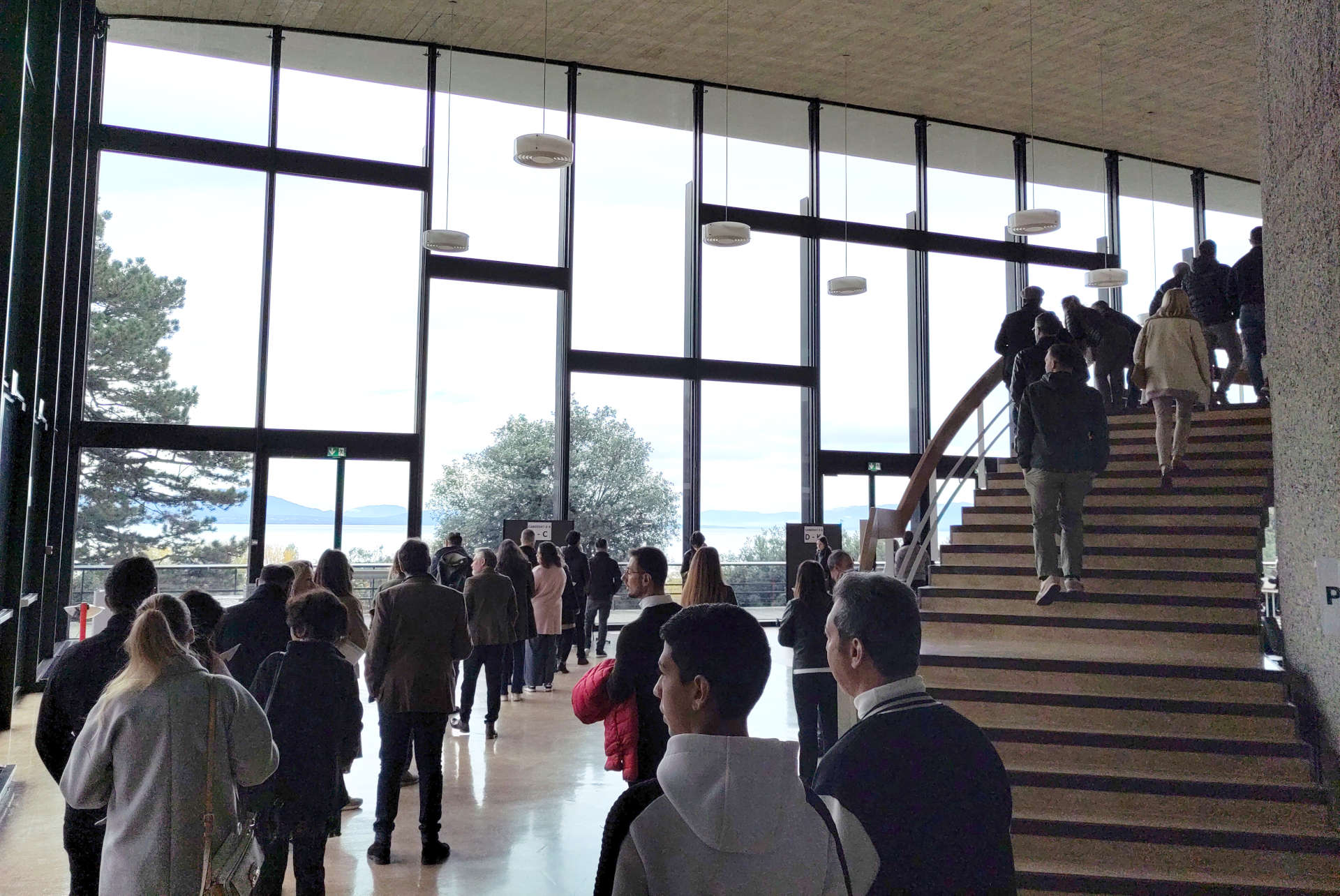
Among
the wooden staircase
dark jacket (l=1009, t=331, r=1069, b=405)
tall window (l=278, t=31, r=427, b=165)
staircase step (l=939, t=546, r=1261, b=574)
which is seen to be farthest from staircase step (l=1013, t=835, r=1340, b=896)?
tall window (l=278, t=31, r=427, b=165)

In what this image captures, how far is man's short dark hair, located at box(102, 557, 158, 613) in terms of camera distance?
3.30m

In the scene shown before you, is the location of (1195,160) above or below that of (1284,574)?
above

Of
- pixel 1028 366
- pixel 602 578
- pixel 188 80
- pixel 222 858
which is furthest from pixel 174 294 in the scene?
pixel 222 858

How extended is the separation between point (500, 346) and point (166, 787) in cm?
999

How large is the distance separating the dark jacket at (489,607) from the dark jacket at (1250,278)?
6099mm

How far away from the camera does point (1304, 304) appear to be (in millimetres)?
4359

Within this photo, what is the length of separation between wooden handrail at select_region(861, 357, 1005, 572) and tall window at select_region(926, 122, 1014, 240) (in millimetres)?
6825

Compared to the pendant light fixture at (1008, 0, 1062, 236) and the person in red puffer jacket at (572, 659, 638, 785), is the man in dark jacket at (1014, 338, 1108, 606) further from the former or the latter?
the pendant light fixture at (1008, 0, 1062, 236)

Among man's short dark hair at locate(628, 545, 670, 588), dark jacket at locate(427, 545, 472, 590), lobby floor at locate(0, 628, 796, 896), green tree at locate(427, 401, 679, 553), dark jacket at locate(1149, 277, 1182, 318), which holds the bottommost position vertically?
lobby floor at locate(0, 628, 796, 896)

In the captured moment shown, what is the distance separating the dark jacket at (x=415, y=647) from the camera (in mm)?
4652

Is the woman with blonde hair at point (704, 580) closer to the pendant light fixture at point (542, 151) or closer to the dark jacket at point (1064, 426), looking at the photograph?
the dark jacket at point (1064, 426)

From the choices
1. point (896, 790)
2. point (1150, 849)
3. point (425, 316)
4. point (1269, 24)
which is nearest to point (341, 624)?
point (896, 790)

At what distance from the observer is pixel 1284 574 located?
474cm

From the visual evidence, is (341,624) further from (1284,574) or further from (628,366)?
(628,366)
